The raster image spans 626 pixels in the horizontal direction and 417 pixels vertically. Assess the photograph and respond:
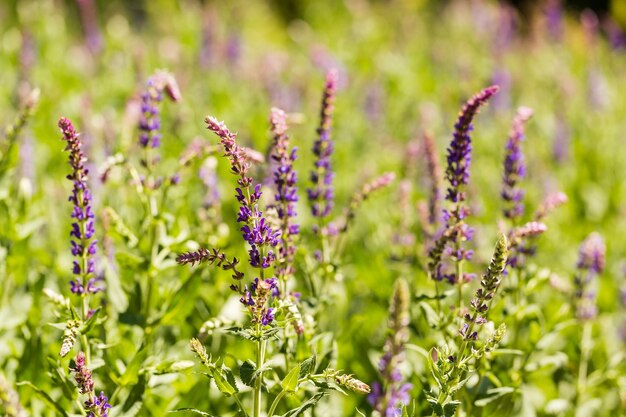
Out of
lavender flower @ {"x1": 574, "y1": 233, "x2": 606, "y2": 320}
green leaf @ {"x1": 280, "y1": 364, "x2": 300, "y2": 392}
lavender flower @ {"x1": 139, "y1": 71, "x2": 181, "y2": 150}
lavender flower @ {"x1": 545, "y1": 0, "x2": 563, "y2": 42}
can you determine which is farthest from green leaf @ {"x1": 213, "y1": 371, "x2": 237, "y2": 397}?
lavender flower @ {"x1": 545, "y1": 0, "x2": 563, "y2": 42}

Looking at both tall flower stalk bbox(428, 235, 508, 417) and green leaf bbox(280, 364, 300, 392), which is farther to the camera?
green leaf bbox(280, 364, 300, 392)

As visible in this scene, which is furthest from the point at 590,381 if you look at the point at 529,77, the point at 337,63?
the point at 529,77

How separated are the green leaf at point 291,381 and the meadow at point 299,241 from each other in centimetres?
1

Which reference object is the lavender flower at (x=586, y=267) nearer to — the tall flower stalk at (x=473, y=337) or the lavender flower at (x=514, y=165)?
the lavender flower at (x=514, y=165)

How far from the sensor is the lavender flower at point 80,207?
2.22 m

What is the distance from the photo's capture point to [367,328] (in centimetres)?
386

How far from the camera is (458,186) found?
2.68 metres

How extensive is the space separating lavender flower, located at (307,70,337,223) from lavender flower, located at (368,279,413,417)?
57 cm

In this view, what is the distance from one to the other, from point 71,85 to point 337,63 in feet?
9.46

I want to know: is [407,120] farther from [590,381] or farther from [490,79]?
[590,381]

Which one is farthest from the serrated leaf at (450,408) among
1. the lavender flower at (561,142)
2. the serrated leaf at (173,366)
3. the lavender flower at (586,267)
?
the lavender flower at (561,142)

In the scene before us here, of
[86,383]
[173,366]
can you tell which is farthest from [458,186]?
[86,383]

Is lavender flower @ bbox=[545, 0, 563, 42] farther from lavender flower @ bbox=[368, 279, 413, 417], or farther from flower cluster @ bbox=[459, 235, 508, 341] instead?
flower cluster @ bbox=[459, 235, 508, 341]

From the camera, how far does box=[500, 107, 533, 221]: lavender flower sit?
309cm
